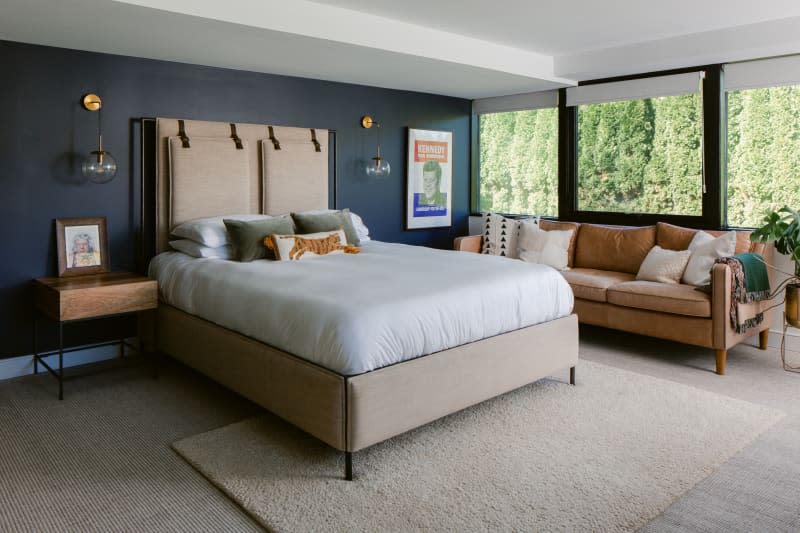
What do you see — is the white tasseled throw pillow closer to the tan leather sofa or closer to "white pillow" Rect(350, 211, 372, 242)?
the tan leather sofa

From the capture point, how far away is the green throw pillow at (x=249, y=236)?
4121mm

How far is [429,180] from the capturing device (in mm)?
6469

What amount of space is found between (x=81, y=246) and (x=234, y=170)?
4.10 ft

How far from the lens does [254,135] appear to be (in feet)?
16.2

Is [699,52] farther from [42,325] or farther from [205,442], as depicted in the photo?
[42,325]

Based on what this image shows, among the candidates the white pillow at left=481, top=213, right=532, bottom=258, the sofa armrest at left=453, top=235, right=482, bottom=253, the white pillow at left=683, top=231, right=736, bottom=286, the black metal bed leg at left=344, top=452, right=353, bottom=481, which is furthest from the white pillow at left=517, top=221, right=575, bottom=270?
the black metal bed leg at left=344, top=452, right=353, bottom=481

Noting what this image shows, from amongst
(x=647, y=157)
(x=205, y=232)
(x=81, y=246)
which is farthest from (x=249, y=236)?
(x=647, y=157)

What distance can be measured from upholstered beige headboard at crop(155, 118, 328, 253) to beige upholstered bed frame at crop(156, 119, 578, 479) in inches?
37.6

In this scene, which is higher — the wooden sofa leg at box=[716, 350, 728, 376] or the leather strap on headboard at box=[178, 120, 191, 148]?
the leather strap on headboard at box=[178, 120, 191, 148]

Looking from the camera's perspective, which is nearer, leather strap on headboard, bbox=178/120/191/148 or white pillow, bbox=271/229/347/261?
white pillow, bbox=271/229/347/261

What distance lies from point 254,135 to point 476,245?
2341 millimetres

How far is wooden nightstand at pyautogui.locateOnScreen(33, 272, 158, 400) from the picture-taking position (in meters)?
3.53

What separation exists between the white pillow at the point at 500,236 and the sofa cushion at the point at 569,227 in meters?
0.30

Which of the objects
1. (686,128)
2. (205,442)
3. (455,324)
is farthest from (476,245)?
(205,442)
